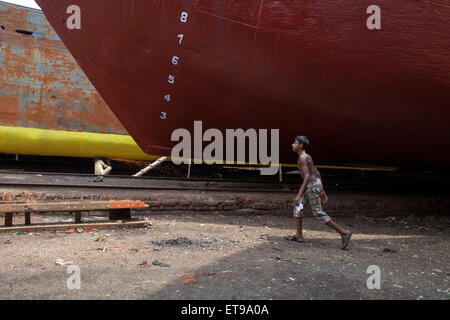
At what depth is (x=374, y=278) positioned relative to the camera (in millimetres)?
2791

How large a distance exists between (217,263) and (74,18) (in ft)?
11.4

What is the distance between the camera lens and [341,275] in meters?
2.86

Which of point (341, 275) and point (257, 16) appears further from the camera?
point (257, 16)

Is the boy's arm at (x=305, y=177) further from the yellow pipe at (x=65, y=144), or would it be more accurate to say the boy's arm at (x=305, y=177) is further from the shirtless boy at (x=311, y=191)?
the yellow pipe at (x=65, y=144)

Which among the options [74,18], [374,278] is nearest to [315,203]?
[374,278]

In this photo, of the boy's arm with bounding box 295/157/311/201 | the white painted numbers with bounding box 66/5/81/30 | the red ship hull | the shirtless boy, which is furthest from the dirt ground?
the white painted numbers with bounding box 66/5/81/30

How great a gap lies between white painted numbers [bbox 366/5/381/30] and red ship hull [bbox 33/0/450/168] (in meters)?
0.06

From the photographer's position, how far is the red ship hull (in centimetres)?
401

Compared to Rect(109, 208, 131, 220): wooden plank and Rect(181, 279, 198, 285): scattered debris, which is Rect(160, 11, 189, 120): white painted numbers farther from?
Rect(181, 279, 198, 285): scattered debris

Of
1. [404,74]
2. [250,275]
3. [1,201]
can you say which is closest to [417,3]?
[404,74]

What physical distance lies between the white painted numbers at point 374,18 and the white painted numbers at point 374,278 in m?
3.01
